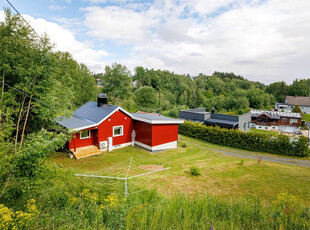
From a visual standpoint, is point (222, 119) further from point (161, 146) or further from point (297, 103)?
point (297, 103)

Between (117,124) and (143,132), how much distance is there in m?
2.54

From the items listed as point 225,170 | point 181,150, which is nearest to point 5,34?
point 225,170

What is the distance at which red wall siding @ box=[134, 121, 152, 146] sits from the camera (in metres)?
14.6

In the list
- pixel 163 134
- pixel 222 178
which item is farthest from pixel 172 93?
pixel 222 178

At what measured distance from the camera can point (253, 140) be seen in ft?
57.6

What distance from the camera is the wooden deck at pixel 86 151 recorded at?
1211cm

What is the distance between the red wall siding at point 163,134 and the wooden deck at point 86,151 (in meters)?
4.93

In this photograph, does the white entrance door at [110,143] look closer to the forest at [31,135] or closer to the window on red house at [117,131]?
the window on red house at [117,131]

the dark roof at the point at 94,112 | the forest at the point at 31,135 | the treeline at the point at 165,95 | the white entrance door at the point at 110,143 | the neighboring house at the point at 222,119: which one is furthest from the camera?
the treeline at the point at 165,95

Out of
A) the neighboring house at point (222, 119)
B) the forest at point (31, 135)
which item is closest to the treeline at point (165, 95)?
the neighboring house at point (222, 119)

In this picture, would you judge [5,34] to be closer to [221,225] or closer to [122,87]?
[221,225]

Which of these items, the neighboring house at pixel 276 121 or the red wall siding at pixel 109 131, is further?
the neighboring house at pixel 276 121

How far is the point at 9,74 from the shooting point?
686 cm

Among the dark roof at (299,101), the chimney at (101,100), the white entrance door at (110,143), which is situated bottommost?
the white entrance door at (110,143)
